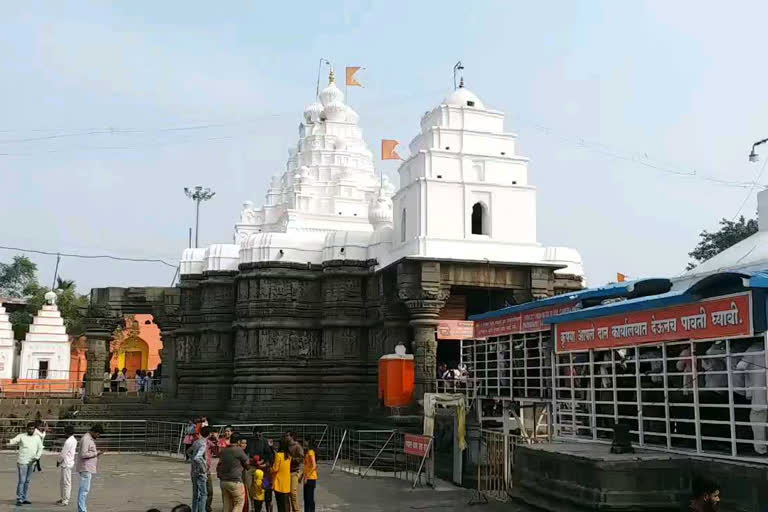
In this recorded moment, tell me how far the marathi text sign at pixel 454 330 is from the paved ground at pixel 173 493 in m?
5.99

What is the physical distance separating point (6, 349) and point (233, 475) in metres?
30.9

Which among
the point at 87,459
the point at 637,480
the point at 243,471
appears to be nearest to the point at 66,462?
the point at 87,459

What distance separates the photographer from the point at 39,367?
3662cm

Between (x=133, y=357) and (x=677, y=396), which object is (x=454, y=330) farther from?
(x=133, y=357)

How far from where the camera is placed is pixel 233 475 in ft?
29.9

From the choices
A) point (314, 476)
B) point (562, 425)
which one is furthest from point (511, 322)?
point (314, 476)

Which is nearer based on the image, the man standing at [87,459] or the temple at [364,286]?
the man standing at [87,459]

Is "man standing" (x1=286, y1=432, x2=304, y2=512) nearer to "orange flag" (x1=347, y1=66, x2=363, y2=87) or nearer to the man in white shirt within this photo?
the man in white shirt

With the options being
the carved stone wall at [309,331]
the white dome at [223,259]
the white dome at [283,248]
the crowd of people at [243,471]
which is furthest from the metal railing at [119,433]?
the crowd of people at [243,471]

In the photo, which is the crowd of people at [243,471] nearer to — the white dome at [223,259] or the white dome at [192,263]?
the white dome at [223,259]

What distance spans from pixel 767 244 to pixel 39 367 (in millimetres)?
31704

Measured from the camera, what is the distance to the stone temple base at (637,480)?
7223 millimetres

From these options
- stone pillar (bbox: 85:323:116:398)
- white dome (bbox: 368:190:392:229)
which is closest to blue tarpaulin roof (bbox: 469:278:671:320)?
white dome (bbox: 368:190:392:229)

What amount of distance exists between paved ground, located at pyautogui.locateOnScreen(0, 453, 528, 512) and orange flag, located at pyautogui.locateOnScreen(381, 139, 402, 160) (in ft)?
36.3
